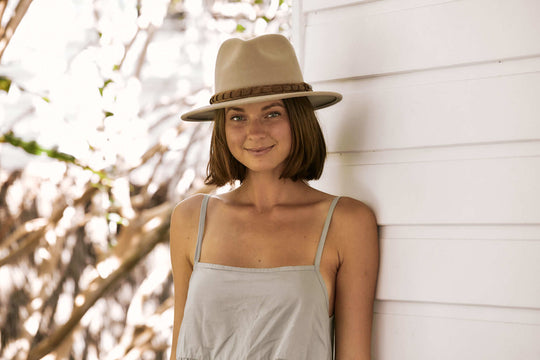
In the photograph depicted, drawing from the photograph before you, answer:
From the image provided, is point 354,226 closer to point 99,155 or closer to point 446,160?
point 446,160

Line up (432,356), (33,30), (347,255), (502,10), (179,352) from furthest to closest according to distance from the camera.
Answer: (33,30) < (179,352) < (347,255) < (432,356) < (502,10)

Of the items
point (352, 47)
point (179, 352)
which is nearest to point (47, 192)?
point (179, 352)

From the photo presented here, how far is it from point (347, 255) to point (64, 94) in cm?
231

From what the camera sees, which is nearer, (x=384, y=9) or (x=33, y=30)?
(x=384, y=9)

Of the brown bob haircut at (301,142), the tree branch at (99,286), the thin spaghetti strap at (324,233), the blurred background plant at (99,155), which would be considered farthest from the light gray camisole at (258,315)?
the tree branch at (99,286)

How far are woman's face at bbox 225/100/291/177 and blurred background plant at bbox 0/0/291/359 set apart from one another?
54.0 inches

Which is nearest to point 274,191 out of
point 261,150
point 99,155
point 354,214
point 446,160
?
point 261,150

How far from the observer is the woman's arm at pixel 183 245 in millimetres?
1803

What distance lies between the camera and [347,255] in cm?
156

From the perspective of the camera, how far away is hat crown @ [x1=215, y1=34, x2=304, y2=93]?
1602 mm

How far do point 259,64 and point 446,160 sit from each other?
55 cm

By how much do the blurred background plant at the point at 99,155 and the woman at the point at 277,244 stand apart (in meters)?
1.35

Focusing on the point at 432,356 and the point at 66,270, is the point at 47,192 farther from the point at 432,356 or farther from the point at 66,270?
the point at 432,356

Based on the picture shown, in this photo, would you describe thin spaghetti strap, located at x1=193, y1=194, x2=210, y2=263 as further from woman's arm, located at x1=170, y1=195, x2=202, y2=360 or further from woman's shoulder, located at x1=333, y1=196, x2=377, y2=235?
woman's shoulder, located at x1=333, y1=196, x2=377, y2=235
